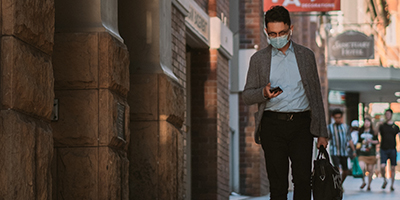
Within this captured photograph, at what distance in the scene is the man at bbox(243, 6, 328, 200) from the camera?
5.40m

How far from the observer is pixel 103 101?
5848 millimetres

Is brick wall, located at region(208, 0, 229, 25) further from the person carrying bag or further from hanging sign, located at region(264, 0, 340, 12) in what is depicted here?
the person carrying bag

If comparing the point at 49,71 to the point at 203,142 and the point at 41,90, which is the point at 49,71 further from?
the point at 203,142

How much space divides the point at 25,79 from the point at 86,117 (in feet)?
4.64

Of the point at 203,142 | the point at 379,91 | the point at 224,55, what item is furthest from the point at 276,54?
the point at 379,91

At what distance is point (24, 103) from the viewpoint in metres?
4.46

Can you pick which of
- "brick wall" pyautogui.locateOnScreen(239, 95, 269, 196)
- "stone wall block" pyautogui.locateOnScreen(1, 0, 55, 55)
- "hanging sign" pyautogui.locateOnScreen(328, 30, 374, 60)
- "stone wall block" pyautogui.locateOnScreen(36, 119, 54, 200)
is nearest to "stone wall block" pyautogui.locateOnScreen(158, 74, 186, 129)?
"stone wall block" pyautogui.locateOnScreen(1, 0, 55, 55)

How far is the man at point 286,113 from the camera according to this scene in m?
5.40

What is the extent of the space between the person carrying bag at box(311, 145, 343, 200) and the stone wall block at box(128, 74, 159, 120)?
2.49 m

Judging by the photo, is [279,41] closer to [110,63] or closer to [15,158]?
[110,63]

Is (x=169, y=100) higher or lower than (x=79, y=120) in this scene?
higher

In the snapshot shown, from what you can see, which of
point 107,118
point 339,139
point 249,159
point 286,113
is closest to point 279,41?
point 286,113

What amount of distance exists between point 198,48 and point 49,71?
23.7 ft

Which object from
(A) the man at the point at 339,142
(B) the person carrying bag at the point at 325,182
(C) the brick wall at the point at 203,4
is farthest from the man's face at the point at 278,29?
(A) the man at the point at 339,142
